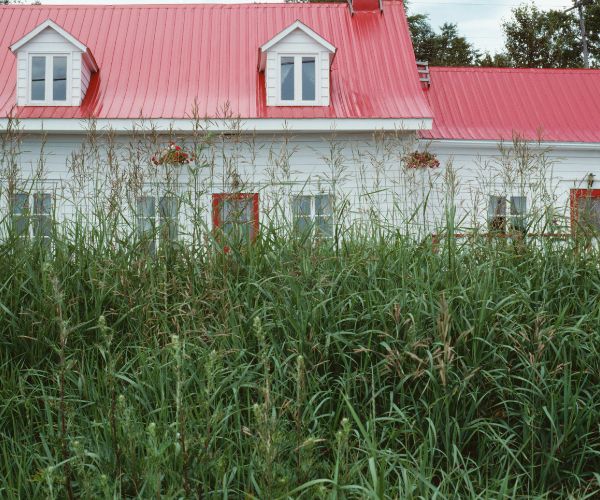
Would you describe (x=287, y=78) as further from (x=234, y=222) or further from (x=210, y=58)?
(x=234, y=222)

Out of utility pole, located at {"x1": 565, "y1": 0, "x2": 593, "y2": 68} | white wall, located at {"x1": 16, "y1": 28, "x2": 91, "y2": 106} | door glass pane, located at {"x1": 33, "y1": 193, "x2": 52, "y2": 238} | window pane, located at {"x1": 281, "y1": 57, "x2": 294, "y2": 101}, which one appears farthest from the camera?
utility pole, located at {"x1": 565, "y1": 0, "x2": 593, "y2": 68}

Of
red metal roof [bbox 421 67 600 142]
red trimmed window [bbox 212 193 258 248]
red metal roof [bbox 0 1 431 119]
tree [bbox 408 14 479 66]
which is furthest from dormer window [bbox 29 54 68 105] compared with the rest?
tree [bbox 408 14 479 66]

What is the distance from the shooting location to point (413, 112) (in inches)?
495

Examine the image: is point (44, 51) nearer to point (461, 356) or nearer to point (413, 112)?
point (413, 112)

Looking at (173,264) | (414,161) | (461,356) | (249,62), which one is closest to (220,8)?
(249,62)

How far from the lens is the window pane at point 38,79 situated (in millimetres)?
13016

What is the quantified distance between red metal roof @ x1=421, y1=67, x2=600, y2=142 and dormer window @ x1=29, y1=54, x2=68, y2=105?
695 cm

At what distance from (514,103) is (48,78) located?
31.2 feet

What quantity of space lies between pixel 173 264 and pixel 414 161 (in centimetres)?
228

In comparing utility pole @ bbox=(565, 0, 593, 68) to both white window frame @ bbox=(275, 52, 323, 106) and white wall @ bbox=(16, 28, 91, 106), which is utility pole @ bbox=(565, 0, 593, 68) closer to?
white window frame @ bbox=(275, 52, 323, 106)

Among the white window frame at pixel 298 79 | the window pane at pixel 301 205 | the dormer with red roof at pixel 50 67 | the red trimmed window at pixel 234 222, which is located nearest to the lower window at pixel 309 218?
the window pane at pixel 301 205

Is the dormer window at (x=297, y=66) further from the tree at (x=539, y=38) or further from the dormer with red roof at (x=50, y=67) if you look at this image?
the tree at (x=539, y=38)

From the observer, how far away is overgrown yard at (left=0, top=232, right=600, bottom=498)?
3.00 m

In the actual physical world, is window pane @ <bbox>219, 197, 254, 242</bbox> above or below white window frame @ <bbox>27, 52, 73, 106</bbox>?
below
